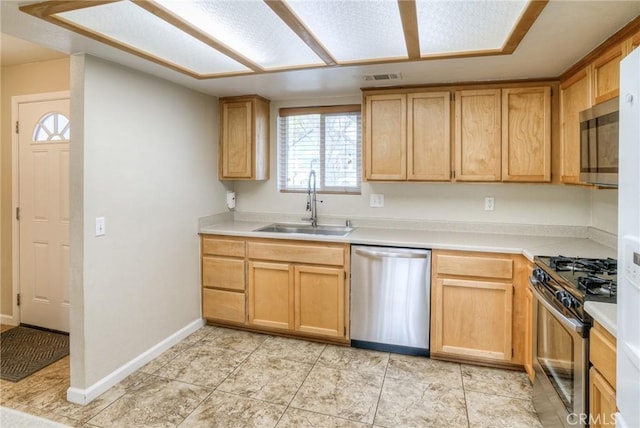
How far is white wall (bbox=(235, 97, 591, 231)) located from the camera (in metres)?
3.06

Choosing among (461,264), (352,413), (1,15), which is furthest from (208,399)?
(1,15)

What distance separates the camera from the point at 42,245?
11.3ft

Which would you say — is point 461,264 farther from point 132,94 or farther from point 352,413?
point 132,94

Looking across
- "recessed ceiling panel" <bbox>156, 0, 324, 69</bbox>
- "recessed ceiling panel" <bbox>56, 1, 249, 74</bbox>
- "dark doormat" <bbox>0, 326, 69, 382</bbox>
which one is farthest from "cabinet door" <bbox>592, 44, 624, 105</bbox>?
"dark doormat" <bbox>0, 326, 69, 382</bbox>

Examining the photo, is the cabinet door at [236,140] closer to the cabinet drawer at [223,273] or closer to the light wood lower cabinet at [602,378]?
the cabinet drawer at [223,273]

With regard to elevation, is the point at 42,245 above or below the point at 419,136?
below

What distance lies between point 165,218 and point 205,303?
37.0 inches

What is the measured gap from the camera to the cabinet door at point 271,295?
10.5 feet

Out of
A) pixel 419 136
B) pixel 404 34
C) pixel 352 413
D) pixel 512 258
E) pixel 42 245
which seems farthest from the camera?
pixel 42 245

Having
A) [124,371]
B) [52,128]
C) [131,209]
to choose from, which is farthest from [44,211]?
[124,371]

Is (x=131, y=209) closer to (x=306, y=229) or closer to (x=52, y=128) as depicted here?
(x=52, y=128)

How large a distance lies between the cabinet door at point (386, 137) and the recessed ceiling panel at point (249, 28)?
32.7 inches

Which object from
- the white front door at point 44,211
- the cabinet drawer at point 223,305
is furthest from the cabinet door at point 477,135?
the white front door at point 44,211

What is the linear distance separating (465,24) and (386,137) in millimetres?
1327
